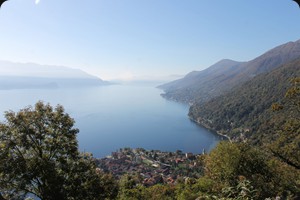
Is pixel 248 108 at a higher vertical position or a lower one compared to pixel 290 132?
lower

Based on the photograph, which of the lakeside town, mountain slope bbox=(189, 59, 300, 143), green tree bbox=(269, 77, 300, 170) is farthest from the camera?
mountain slope bbox=(189, 59, 300, 143)

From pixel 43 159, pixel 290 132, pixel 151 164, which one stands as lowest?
pixel 151 164

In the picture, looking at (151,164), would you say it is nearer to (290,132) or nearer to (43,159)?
(290,132)

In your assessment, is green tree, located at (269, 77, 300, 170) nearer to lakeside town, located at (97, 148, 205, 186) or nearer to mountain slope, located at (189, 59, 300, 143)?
lakeside town, located at (97, 148, 205, 186)

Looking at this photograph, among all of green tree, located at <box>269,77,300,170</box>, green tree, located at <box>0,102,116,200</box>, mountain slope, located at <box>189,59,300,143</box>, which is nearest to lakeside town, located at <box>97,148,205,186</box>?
mountain slope, located at <box>189,59,300,143</box>

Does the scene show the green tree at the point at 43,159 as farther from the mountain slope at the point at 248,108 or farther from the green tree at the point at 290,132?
the mountain slope at the point at 248,108

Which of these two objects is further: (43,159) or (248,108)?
(248,108)

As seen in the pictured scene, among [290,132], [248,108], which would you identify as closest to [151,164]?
[290,132]
